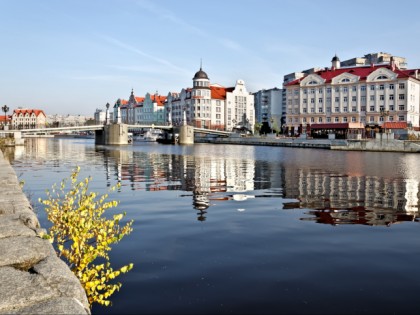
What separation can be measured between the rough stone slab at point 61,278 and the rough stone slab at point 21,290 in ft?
0.34

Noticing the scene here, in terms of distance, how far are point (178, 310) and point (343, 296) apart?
9.81ft

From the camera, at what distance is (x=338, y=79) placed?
126 m

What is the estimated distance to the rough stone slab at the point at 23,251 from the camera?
19.5 ft

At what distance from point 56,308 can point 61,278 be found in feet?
3.22

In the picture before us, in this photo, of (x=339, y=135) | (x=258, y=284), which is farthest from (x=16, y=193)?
(x=339, y=135)

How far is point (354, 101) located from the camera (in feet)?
406

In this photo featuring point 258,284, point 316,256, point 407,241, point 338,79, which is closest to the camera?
point 258,284

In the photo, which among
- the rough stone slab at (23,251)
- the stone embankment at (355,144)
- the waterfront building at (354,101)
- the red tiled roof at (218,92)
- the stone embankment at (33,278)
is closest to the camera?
the stone embankment at (33,278)

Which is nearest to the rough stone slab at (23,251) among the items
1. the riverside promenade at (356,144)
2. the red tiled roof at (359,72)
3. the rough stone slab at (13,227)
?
the rough stone slab at (13,227)

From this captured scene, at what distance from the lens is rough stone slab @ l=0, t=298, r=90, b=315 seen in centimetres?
429

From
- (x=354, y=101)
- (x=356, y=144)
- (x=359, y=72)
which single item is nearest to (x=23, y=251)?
(x=356, y=144)

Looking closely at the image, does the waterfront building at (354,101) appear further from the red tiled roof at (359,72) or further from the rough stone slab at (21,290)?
the rough stone slab at (21,290)

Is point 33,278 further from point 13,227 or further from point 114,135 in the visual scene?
point 114,135

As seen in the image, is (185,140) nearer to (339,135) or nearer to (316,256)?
(339,135)
